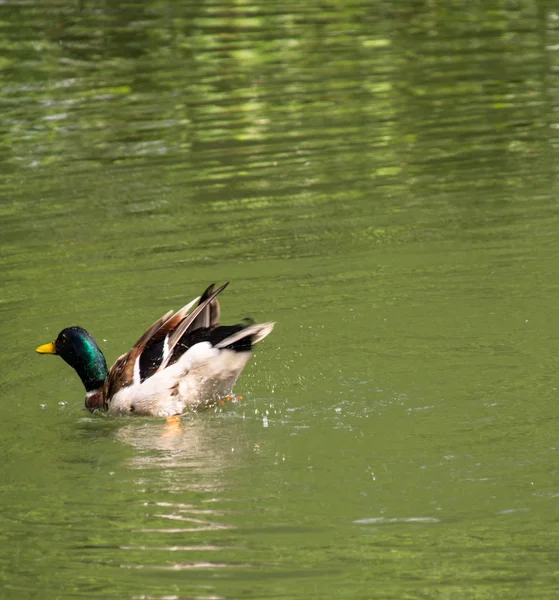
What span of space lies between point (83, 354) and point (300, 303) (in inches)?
71.6

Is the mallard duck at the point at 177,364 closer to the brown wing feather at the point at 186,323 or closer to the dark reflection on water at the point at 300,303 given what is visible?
the brown wing feather at the point at 186,323

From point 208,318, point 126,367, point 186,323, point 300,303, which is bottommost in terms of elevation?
point 300,303

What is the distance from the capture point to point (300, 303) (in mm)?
9602

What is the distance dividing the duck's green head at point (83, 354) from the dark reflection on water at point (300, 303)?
24 cm

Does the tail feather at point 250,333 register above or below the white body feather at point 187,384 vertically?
above

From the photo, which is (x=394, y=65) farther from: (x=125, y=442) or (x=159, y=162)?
(x=125, y=442)

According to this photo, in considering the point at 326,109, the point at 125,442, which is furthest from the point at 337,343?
the point at 326,109

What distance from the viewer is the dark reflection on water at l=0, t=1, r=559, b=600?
6168mm

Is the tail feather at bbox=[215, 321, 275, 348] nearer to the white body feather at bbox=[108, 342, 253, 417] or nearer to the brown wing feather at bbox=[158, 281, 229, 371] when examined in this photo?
the white body feather at bbox=[108, 342, 253, 417]

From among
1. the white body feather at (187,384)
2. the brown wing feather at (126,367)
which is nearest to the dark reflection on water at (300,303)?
the white body feather at (187,384)

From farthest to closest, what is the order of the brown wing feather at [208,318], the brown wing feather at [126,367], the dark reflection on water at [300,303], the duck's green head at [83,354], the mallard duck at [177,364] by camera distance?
1. the duck's green head at [83,354]
2. the brown wing feather at [208,318]
3. the brown wing feather at [126,367]
4. the mallard duck at [177,364]
5. the dark reflection on water at [300,303]

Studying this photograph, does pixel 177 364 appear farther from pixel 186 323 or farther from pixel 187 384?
pixel 186 323

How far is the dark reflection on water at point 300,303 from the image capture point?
20.2 ft

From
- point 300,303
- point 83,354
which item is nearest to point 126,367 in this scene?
point 83,354
